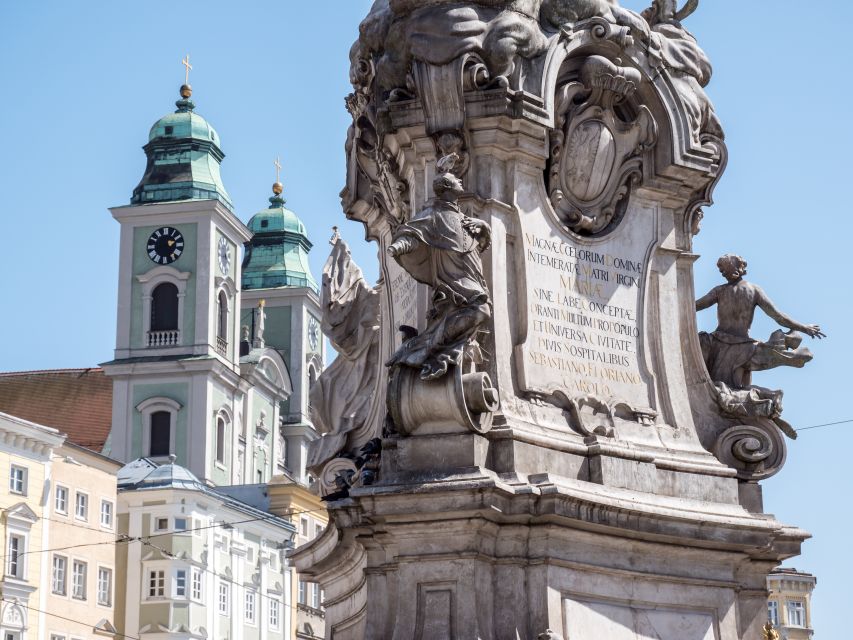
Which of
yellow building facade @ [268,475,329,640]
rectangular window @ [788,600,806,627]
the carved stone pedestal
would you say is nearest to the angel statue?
the carved stone pedestal

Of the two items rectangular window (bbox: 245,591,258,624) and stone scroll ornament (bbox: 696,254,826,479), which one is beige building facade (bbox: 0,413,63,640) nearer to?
rectangular window (bbox: 245,591,258,624)

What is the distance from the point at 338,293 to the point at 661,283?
278 cm

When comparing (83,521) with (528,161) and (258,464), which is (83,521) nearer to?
(258,464)

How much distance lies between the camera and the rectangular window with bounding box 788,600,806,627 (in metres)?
60.3

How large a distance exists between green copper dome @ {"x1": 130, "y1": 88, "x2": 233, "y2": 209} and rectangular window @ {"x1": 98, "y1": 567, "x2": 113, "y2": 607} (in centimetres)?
3377

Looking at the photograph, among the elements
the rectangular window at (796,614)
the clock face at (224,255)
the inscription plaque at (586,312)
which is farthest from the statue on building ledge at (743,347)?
the clock face at (224,255)

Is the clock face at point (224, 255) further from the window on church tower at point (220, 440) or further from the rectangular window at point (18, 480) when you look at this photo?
the rectangular window at point (18, 480)

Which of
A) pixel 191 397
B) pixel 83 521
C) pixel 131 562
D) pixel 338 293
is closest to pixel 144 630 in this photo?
pixel 131 562

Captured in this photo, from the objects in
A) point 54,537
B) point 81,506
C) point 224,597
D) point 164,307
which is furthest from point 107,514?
point 164,307

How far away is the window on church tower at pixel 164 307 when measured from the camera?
279 feet

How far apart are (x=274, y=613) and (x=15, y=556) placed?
19946 millimetres

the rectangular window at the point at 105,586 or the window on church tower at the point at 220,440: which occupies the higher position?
the window on church tower at the point at 220,440

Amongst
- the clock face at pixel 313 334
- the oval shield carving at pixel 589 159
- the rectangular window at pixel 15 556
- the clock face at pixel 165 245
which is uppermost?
→ the clock face at pixel 313 334

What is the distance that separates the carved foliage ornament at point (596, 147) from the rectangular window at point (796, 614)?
4852cm
